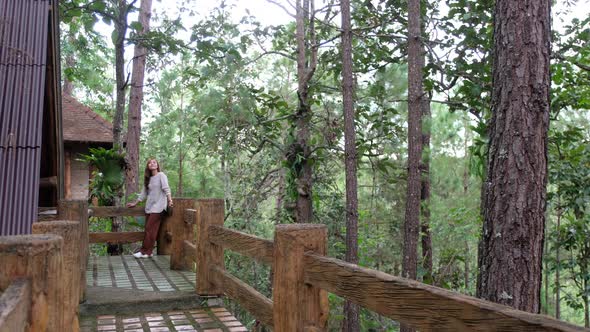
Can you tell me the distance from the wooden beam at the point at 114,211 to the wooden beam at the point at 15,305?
6833mm

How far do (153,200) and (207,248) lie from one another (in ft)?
9.68

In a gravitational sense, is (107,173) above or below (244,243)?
above

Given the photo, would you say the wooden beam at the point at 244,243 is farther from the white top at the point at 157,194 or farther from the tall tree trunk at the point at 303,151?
the tall tree trunk at the point at 303,151

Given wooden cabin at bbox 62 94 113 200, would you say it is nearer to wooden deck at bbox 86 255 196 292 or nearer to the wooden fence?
wooden deck at bbox 86 255 196 292

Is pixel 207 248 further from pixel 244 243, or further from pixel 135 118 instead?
pixel 135 118

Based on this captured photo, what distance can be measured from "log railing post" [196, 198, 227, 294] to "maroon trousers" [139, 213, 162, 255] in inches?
111

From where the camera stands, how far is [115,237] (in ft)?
29.7

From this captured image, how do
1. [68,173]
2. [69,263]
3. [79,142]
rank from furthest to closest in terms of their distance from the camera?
[68,173] → [79,142] → [69,263]

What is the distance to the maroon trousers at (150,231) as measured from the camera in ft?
29.0

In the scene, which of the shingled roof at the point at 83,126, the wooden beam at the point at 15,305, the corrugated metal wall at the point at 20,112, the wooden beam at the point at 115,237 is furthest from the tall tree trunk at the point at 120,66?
the wooden beam at the point at 15,305

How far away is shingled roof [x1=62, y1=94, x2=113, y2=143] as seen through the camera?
636 inches

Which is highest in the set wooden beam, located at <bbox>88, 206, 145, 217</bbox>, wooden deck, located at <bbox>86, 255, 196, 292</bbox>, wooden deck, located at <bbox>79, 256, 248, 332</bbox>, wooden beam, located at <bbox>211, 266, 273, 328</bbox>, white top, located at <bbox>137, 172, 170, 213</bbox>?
white top, located at <bbox>137, 172, 170, 213</bbox>

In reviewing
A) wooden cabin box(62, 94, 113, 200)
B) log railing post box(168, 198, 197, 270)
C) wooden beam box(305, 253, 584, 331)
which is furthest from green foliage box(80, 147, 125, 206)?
wooden beam box(305, 253, 584, 331)

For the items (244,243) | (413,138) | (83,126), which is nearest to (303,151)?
(413,138)
